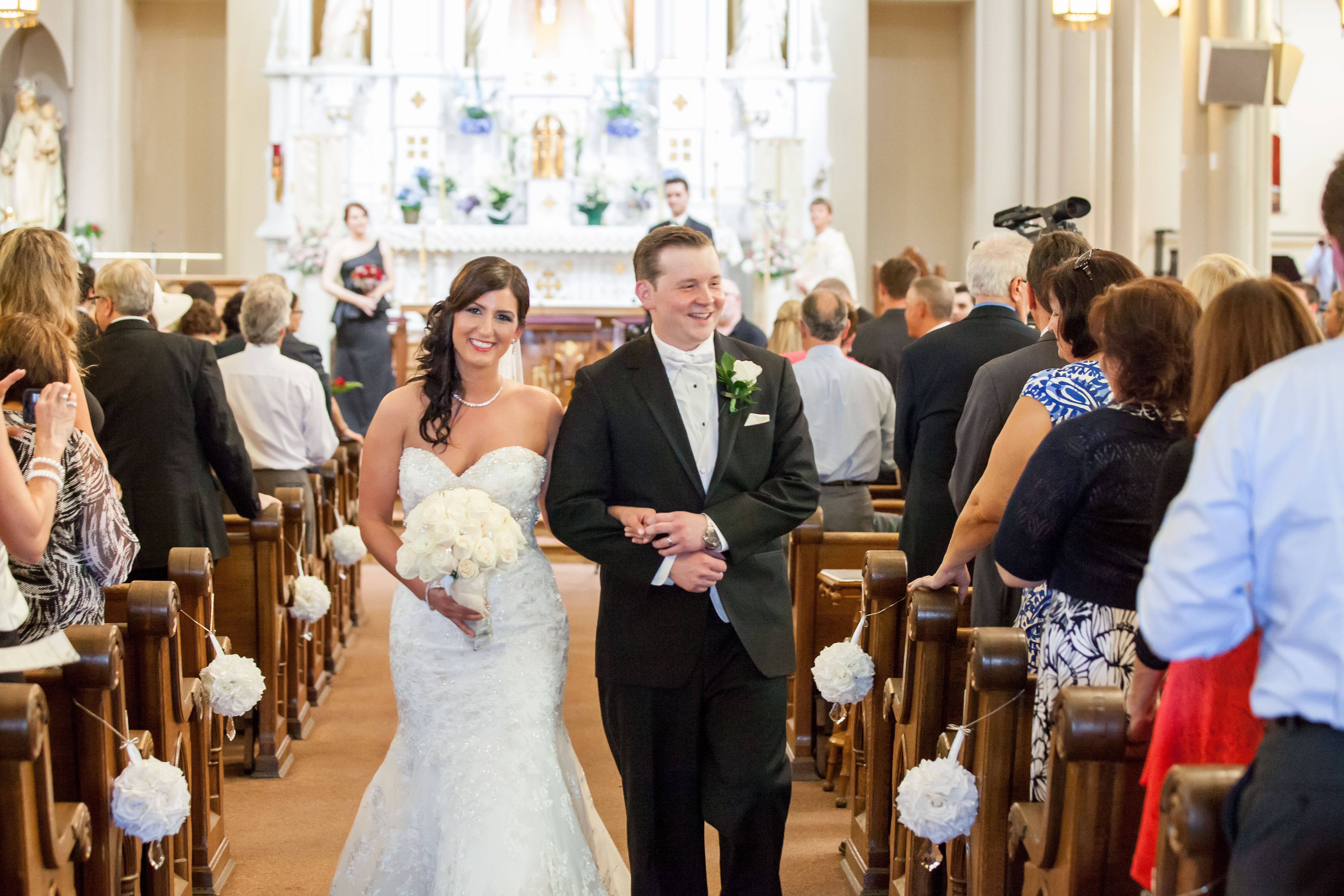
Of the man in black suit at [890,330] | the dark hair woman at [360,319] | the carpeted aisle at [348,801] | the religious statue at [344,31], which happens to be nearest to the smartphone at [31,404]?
the carpeted aisle at [348,801]

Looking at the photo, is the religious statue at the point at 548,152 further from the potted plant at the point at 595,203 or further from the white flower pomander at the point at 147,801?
the white flower pomander at the point at 147,801

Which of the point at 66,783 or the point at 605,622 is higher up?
the point at 605,622

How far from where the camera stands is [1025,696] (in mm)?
3047

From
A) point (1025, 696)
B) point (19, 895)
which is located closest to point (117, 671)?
point (19, 895)

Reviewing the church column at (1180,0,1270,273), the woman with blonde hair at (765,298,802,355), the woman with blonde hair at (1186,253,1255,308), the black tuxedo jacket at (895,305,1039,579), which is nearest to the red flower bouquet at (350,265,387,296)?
the woman with blonde hair at (765,298,802,355)

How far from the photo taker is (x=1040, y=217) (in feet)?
17.4

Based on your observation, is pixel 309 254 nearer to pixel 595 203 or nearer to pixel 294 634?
pixel 595 203

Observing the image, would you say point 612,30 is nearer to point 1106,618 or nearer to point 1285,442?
point 1106,618

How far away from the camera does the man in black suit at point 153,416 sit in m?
4.88

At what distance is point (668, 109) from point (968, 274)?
30.4 ft

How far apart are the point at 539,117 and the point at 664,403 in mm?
10798

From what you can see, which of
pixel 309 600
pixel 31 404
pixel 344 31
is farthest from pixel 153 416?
Answer: pixel 344 31

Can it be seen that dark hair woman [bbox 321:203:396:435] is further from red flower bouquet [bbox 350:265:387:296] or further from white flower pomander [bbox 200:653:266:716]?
white flower pomander [bbox 200:653:266:716]

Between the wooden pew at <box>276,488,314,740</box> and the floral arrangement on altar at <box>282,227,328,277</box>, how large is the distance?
676cm
